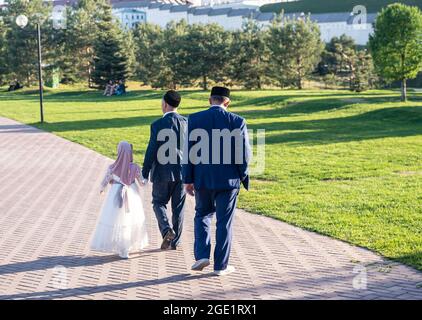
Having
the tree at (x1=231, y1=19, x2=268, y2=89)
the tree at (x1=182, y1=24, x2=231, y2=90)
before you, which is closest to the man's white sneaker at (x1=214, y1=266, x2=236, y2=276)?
the tree at (x1=231, y1=19, x2=268, y2=89)

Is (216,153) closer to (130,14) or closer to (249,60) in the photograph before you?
(249,60)

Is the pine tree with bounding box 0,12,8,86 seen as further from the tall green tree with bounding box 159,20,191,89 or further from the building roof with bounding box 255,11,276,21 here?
the building roof with bounding box 255,11,276,21

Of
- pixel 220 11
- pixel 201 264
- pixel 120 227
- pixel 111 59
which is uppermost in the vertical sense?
pixel 220 11

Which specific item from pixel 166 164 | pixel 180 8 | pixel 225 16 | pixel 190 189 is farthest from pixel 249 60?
pixel 180 8

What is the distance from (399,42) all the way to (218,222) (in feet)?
77.3

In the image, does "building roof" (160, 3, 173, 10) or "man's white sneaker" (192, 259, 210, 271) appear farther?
"building roof" (160, 3, 173, 10)

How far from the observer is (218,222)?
6.44 m

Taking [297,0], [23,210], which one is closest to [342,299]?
[23,210]

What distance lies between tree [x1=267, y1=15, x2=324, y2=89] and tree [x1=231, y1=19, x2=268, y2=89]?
1151 mm

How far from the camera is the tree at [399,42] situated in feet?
91.3

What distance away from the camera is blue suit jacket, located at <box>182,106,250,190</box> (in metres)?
6.41

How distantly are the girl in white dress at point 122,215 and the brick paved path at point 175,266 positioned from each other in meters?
0.15

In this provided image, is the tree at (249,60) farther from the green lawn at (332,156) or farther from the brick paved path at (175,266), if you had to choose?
the brick paved path at (175,266)

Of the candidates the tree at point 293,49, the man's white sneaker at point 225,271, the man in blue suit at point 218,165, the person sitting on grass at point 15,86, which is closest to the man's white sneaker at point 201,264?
the man in blue suit at point 218,165
